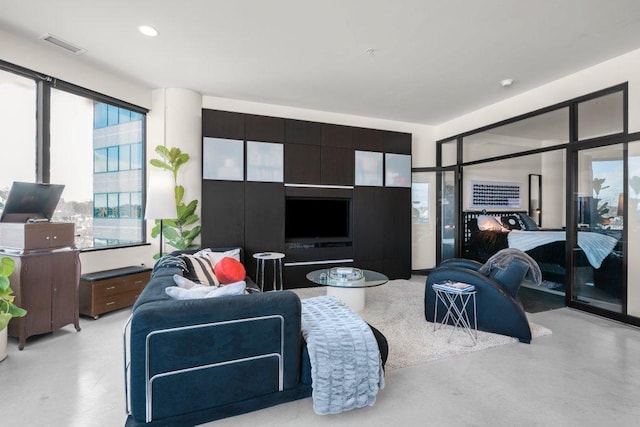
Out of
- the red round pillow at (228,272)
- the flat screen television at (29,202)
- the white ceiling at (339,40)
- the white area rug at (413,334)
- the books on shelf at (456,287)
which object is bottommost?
the white area rug at (413,334)

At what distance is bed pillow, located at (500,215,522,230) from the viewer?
20.3ft

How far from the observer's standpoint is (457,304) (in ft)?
11.0

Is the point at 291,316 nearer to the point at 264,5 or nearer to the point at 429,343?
the point at 429,343

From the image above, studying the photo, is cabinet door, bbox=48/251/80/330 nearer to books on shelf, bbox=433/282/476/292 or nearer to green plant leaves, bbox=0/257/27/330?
green plant leaves, bbox=0/257/27/330

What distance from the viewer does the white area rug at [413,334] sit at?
2.71 m

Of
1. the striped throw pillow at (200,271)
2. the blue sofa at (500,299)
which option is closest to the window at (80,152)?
the striped throw pillow at (200,271)

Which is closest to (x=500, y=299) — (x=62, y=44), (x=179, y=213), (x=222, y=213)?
(x=222, y=213)

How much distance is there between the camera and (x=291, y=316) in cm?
195

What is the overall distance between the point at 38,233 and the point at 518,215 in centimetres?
758

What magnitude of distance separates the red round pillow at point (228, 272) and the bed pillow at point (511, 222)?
5.38 metres

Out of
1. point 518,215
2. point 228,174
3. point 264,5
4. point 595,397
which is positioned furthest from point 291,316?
point 518,215

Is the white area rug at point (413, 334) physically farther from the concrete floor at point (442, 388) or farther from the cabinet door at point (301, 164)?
the cabinet door at point (301, 164)

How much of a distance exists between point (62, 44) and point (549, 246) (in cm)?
680

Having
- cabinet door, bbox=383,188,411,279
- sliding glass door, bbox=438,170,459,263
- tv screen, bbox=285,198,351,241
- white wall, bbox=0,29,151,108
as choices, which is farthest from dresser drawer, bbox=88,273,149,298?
sliding glass door, bbox=438,170,459,263
